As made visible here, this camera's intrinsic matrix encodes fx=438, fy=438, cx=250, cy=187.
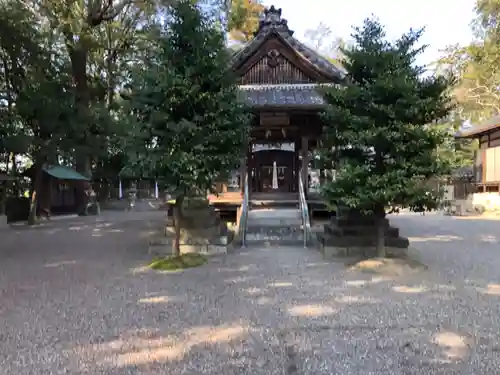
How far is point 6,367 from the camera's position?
3.66 metres

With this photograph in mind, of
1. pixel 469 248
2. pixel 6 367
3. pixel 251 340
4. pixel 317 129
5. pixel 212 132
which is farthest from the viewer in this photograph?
pixel 317 129

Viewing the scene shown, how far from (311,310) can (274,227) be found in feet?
21.3

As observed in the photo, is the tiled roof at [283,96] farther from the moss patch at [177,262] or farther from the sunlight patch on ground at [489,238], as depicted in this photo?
the sunlight patch on ground at [489,238]

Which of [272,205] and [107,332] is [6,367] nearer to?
[107,332]

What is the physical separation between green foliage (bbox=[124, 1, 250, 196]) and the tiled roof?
112 inches

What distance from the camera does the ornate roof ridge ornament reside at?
14.0m

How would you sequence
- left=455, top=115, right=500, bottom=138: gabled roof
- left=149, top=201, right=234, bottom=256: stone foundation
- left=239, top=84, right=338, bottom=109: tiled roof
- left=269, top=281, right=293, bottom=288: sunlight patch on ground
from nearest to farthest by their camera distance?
left=269, top=281, right=293, bottom=288: sunlight patch on ground
left=149, top=201, right=234, bottom=256: stone foundation
left=239, top=84, right=338, bottom=109: tiled roof
left=455, top=115, right=500, bottom=138: gabled roof

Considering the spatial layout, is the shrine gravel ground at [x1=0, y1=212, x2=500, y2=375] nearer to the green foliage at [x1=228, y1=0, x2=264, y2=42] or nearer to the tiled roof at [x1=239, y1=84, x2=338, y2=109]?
the tiled roof at [x1=239, y1=84, x2=338, y2=109]

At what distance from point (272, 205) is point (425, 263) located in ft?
20.5

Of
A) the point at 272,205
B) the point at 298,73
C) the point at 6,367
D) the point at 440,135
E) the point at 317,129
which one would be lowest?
the point at 6,367

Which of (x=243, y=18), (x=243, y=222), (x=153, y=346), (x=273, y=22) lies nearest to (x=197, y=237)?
(x=243, y=222)

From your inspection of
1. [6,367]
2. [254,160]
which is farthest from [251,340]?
[254,160]

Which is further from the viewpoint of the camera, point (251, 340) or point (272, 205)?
point (272, 205)

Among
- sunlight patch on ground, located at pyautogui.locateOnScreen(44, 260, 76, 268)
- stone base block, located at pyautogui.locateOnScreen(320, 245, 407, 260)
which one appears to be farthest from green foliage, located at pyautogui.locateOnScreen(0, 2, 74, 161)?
stone base block, located at pyautogui.locateOnScreen(320, 245, 407, 260)
